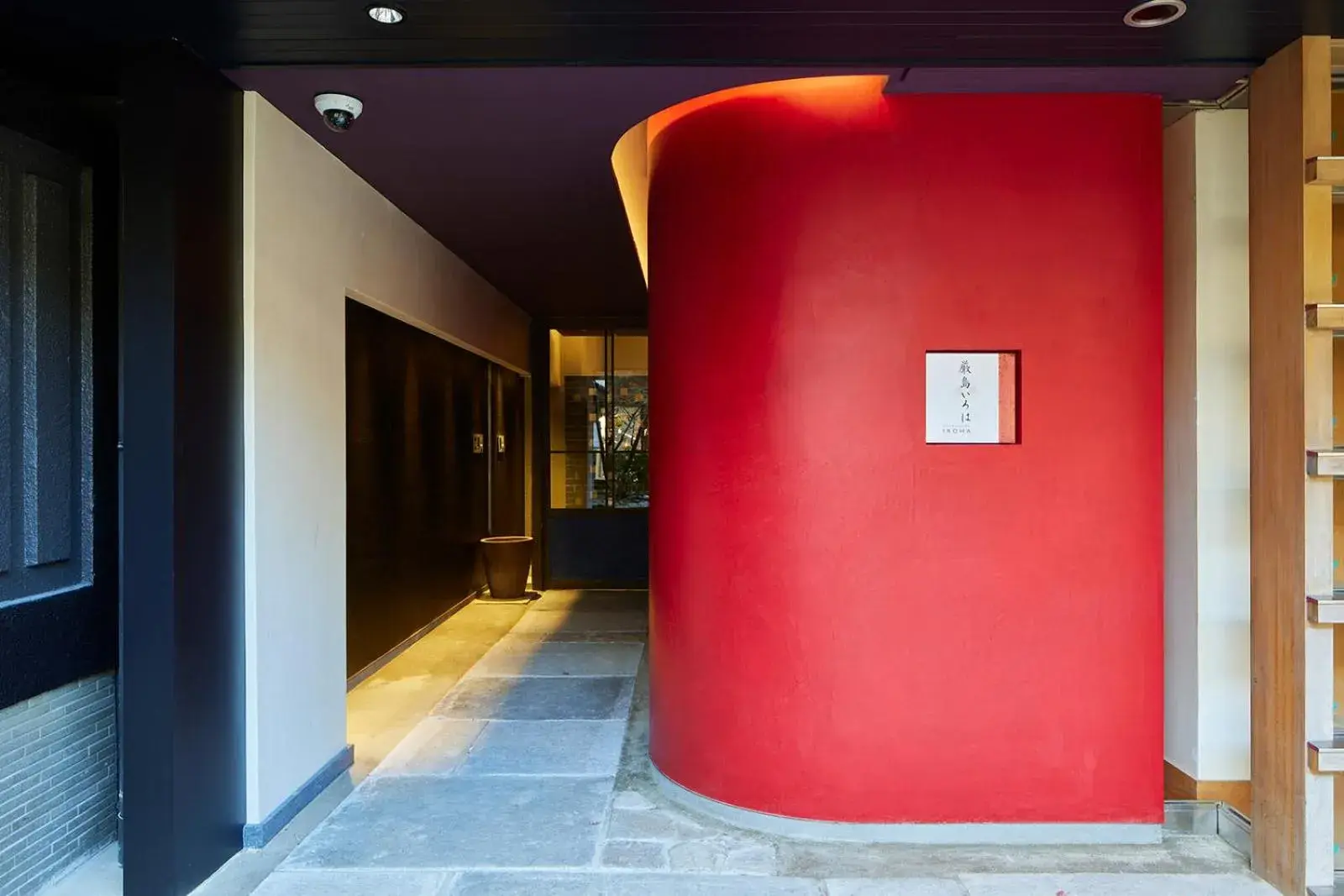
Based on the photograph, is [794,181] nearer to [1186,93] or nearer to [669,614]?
[1186,93]

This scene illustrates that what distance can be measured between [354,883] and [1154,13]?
141 inches

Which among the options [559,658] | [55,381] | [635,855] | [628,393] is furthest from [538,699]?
[628,393]

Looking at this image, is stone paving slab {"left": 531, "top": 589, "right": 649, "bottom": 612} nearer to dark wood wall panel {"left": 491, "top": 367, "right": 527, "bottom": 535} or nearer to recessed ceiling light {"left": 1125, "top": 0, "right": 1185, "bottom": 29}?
dark wood wall panel {"left": 491, "top": 367, "right": 527, "bottom": 535}

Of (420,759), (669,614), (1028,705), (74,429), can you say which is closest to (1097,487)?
(1028,705)

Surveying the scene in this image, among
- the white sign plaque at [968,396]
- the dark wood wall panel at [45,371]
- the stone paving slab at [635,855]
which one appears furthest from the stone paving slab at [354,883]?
the white sign plaque at [968,396]

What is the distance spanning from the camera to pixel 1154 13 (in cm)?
245

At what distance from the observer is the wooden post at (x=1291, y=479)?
2.61 metres

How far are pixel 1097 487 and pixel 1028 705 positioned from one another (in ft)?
2.64

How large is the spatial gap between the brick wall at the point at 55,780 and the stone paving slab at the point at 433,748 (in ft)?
3.36

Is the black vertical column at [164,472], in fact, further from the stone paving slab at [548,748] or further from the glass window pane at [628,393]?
the glass window pane at [628,393]

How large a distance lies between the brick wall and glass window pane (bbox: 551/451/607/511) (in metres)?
5.18

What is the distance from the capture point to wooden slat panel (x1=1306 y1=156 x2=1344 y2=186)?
101 inches

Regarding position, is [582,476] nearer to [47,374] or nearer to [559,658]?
[559,658]

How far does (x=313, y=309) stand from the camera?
349cm
